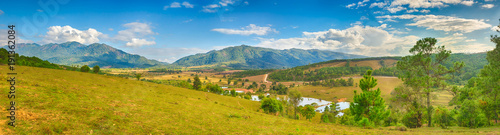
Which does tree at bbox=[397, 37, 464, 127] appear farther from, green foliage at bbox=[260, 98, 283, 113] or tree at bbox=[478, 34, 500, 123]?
green foliage at bbox=[260, 98, 283, 113]

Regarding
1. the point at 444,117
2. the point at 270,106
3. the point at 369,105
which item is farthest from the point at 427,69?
the point at 270,106

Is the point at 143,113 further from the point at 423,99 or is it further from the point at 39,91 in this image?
the point at 423,99

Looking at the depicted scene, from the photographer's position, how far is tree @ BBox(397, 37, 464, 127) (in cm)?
3338

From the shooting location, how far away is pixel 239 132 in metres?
17.9

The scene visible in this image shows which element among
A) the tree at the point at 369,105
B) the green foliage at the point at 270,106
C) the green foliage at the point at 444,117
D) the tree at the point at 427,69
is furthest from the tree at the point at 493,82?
the green foliage at the point at 270,106

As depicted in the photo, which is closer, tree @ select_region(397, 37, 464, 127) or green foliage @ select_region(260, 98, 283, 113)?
tree @ select_region(397, 37, 464, 127)

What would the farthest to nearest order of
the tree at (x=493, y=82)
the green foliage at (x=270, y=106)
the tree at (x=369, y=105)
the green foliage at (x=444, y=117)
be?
the green foliage at (x=270, y=106) → the green foliage at (x=444, y=117) → the tree at (x=369, y=105) → the tree at (x=493, y=82)

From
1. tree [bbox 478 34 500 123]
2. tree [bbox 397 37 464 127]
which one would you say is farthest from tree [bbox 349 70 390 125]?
tree [bbox 478 34 500 123]

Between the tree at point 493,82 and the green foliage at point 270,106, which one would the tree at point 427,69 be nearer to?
the tree at point 493,82

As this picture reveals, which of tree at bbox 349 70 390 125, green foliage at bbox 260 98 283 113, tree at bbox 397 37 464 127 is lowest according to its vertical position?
green foliage at bbox 260 98 283 113

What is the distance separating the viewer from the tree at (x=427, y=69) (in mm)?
33375

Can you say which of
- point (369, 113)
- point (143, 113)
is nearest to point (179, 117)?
point (143, 113)

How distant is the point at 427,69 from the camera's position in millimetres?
34562

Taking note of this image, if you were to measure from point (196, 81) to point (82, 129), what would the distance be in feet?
312
